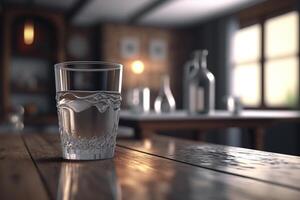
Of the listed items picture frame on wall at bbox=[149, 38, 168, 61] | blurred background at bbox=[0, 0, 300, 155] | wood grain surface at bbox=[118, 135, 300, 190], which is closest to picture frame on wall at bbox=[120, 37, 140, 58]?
blurred background at bbox=[0, 0, 300, 155]

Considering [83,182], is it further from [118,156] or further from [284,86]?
[284,86]

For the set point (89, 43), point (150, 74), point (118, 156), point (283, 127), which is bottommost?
point (283, 127)

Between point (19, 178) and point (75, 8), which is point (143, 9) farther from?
point (19, 178)

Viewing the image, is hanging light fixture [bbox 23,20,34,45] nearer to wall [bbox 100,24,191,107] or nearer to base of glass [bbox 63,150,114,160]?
wall [bbox 100,24,191,107]

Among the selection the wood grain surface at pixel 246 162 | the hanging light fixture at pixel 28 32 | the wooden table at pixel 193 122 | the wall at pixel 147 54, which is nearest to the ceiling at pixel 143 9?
the wall at pixel 147 54

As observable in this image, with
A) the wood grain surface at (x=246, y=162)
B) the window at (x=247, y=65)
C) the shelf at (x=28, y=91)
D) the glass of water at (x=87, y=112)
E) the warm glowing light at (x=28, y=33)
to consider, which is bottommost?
the wood grain surface at (x=246, y=162)

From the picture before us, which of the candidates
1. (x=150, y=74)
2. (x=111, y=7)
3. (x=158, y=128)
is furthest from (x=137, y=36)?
(x=158, y=128)

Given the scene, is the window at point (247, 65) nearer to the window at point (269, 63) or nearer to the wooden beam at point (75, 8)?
the window at point (269, 63)
